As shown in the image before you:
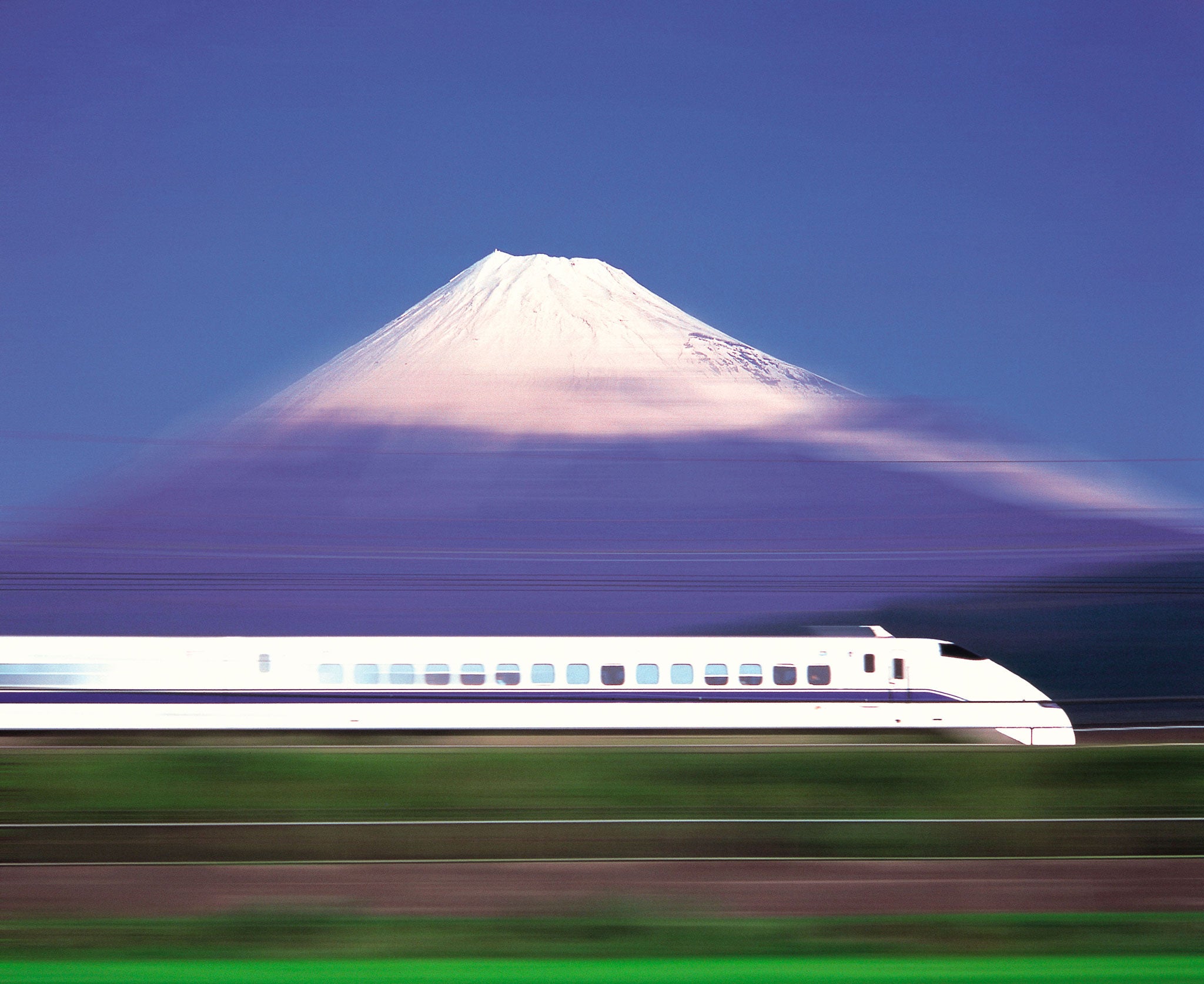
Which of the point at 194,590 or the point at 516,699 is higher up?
the point at 194,590

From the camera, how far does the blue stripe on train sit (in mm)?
15477

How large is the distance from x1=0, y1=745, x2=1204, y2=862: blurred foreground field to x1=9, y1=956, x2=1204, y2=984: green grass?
86.1 inches

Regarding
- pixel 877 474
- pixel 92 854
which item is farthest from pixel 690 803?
pixel 877 474

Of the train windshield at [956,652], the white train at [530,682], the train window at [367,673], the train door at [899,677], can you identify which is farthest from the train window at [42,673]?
the train windshield at [956,652]

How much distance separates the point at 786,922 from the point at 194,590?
1476 centimetres

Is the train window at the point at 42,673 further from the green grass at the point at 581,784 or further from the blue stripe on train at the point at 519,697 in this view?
the green grass at the point at 581,784

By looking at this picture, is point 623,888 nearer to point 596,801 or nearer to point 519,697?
point 596,801

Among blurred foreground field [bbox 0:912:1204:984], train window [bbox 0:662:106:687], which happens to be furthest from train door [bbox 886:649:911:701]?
train window [bbox 0:662:106:687]

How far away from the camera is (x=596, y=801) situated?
846 cm

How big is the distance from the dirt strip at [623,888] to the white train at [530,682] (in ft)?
25.9

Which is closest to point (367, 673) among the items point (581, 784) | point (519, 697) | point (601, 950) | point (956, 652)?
point (519, 697)

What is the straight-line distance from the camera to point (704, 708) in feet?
50.4

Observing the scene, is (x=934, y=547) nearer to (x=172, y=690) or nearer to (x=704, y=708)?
(x=704, y=708)

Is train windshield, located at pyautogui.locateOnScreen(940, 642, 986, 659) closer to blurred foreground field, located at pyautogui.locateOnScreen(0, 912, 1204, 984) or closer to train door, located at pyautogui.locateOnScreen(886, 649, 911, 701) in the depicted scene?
train door, located at pyautogui.locateOnScreen(886, 649, 911, 701)
